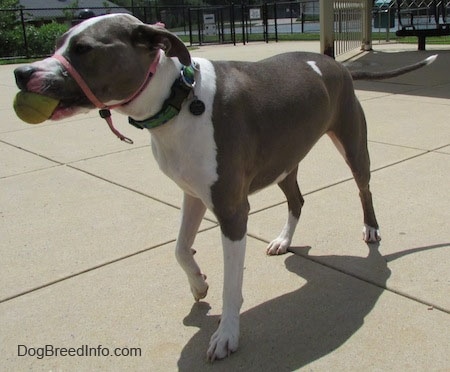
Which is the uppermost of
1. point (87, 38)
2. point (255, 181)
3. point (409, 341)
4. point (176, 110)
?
point (87, 38)

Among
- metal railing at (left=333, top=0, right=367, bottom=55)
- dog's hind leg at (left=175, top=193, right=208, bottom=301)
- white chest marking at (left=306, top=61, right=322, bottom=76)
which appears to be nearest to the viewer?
dog's hind leg at (left=175, top=193, right=208, bottom=301)

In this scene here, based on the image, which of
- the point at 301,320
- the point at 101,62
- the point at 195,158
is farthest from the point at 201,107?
the point at 301,320

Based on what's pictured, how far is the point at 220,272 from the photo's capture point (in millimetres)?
3629

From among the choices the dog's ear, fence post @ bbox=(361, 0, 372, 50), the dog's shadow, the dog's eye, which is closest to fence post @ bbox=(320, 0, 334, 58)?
fence post @ bbox=(361, 0, 372, 50)

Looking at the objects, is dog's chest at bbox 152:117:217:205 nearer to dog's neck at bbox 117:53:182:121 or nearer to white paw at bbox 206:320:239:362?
dog's neck at bbox 117:53:182:121

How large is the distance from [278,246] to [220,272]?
47cm

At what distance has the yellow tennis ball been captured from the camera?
2.41 metres

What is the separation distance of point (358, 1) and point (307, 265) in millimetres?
12014

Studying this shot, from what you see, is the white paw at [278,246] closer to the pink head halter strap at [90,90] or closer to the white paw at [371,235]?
the white paw at [371,235]

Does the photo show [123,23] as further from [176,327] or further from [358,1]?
[358,1]

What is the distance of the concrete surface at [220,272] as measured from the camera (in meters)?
2.82

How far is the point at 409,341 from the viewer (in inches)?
110

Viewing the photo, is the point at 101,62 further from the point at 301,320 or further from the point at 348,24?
the point at 348,24

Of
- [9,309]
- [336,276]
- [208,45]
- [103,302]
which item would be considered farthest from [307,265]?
[208,45]
